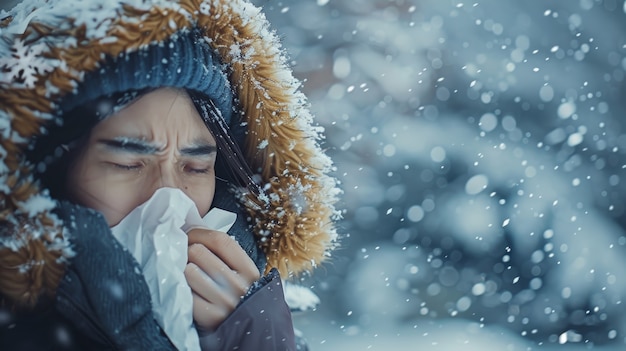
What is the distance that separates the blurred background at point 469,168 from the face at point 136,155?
29 cm

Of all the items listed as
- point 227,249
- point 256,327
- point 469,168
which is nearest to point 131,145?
point 227,249

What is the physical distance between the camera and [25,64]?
1.06 m

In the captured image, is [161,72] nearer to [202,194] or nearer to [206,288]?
[202,194]

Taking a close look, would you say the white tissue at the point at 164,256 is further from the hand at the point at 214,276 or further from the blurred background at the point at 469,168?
the blurred background at the point at 469,168

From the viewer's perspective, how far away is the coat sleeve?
1119mm

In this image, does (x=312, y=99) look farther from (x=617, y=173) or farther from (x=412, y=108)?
(x=617, y=173)

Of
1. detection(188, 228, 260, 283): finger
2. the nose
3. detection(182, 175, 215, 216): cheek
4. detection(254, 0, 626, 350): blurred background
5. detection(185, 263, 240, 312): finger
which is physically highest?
detection(254, 0, 626, 350): blurred background

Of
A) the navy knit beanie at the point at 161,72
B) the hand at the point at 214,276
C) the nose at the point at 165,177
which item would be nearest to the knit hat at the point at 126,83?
the navy knit beanie at the point at 161,72

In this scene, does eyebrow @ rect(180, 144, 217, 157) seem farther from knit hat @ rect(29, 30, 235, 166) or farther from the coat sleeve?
the coat sleeve

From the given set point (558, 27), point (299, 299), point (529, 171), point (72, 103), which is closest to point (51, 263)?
point (72, 103)

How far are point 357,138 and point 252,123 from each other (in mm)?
335

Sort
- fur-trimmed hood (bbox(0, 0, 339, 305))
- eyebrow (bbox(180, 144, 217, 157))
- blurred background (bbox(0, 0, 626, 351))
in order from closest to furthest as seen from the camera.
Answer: fur-trimmed hood (bbox(0, 0, 339, 305))
eyebrow (bbox(180, 144, 217, 157))
blurred background (bbox(0, 0, 626, 351))

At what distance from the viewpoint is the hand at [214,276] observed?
3.67ft

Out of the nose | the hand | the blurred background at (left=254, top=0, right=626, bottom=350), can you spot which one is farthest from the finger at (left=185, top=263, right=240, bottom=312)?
the blurred background at (left=254, top=0, right=626, bottom=350)
